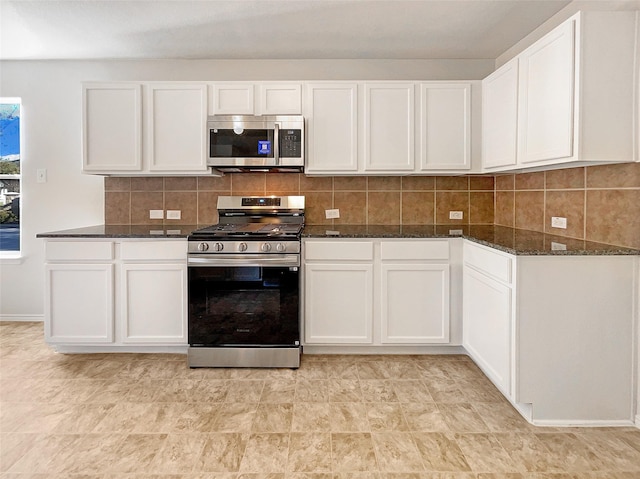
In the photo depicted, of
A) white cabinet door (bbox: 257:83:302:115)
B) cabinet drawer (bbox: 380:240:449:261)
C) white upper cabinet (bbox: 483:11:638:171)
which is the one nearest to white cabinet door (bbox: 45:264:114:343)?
white cabinet door (bbox: 257:83:302:115)

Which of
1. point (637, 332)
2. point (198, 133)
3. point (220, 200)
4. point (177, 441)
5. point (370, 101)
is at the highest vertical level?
point (370, 101)

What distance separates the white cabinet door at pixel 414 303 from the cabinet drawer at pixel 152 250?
4.74 feet

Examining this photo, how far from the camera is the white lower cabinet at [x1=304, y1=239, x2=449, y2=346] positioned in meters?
3.02

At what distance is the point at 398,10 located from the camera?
2768mm

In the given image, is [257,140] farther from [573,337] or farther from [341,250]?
[573,337]

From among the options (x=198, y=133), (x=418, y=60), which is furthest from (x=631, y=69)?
(x=198, y=133)

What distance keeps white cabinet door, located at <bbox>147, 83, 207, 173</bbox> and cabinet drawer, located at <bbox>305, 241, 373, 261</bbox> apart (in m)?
1.10

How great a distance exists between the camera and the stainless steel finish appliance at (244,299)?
9.52ft

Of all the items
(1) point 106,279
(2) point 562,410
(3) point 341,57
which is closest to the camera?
(2) point 562,410

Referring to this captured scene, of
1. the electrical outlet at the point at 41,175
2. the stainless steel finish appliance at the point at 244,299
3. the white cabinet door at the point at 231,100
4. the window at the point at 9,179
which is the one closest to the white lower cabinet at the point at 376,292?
the stainless steel finish appliance at the point at 244,299

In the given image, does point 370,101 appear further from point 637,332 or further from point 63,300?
point 63,300

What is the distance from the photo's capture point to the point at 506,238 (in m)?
2.64

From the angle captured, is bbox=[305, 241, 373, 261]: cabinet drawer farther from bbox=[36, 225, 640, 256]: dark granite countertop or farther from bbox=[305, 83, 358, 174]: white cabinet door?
bbox=[305, 83, 358, 174]: white cabinet door

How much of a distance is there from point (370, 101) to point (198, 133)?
1338 mm
